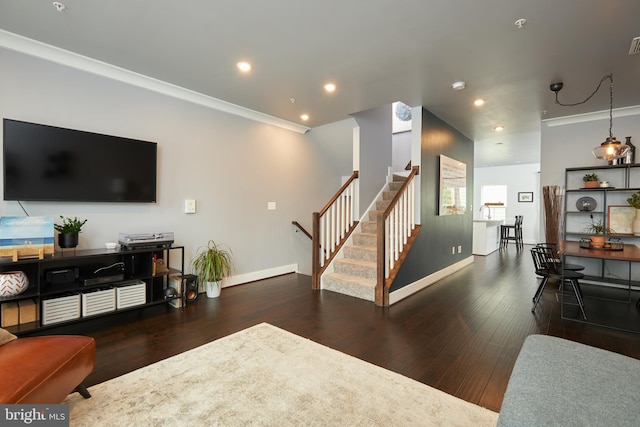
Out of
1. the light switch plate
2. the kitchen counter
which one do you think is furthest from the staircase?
the kitchen counter

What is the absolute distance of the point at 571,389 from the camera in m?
1.09

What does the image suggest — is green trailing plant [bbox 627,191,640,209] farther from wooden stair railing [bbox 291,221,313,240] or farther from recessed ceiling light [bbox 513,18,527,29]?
wooden stair railing [bbox 291,221,313,240]

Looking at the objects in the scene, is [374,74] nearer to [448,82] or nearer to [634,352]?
[448,82]

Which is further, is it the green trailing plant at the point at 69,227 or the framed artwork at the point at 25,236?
the green trailing plant at the point at 69,227

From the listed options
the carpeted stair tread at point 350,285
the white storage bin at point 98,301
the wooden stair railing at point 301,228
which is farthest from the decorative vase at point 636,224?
the white storage bin at point 98,301

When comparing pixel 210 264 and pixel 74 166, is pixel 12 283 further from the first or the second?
pixel 210 264

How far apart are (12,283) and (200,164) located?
7.16 ft

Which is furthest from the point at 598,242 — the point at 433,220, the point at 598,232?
the point at 433,220

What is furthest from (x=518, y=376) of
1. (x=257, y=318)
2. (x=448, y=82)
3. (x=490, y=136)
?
(x=490, y=136)

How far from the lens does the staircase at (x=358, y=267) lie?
151 inches

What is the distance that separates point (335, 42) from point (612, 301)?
476 centimetres

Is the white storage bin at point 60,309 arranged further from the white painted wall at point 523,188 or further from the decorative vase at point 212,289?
the white painted wall at point 523,188

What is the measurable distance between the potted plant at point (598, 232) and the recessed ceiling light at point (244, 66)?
15.1 ft

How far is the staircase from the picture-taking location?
12.6 ft
